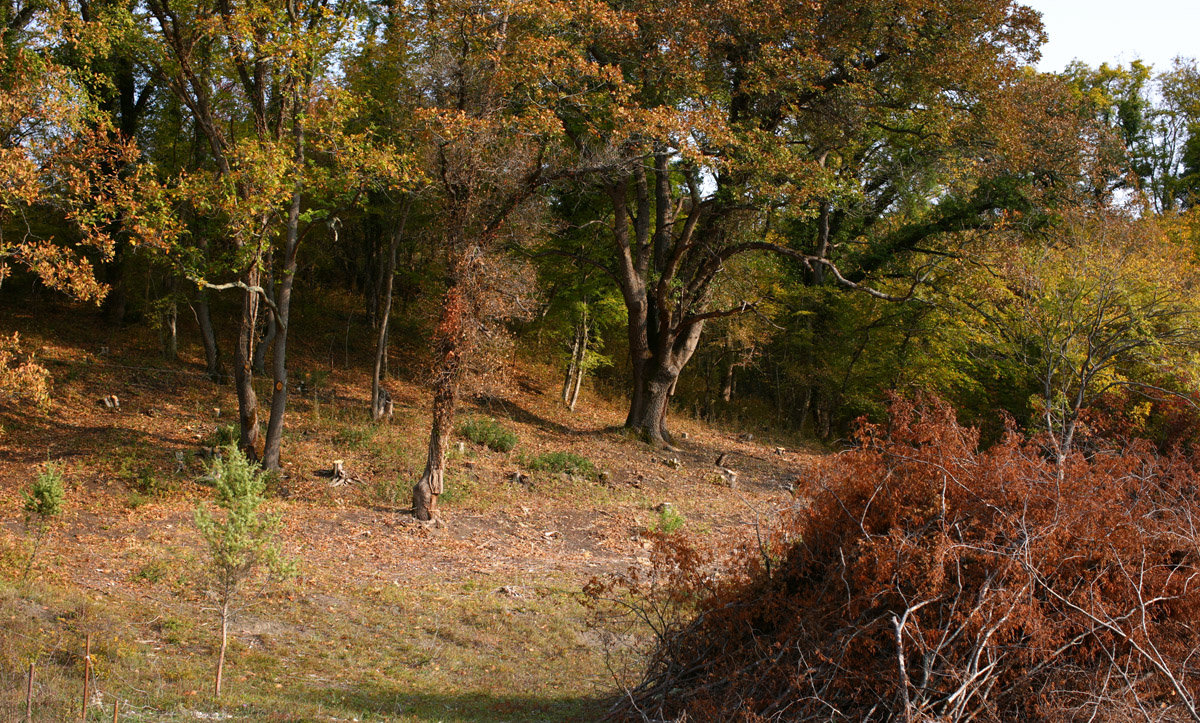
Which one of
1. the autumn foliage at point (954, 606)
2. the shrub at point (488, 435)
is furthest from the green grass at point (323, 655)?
the shrub at point (488, 435)

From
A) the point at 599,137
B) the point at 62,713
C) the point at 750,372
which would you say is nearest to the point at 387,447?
the point at 599,137

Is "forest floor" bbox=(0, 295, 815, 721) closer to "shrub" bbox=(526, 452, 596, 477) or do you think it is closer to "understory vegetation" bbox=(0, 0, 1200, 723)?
"understory vegetation" bbox=(0, 0, 1200, 723)

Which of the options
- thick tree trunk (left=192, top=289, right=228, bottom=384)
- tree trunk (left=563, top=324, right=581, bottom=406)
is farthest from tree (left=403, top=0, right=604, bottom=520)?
tree trunk (left=563, top=324, right=581, bottom=406)

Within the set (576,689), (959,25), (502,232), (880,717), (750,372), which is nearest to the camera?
(880,717)

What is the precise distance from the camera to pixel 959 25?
16.0 meters

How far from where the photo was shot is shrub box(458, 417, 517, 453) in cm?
1822

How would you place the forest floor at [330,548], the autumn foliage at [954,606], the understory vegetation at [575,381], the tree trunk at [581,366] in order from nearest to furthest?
the autumn foliage at [954,606]
the understory vegetation at [575,381]
the forest floor at [330,548]
the tree trunk at [581,366]

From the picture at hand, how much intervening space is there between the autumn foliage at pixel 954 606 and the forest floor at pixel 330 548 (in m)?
1.80

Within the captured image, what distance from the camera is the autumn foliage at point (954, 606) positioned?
200 inches

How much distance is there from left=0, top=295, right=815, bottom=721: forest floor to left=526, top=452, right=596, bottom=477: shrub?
0.36 metres

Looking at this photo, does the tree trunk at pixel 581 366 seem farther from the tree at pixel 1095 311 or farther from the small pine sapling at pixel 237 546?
the small pine sapling at pixel 237 546

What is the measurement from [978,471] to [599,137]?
40.5 ft

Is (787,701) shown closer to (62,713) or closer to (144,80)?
(62,713)

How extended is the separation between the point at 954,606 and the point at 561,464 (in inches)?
506
